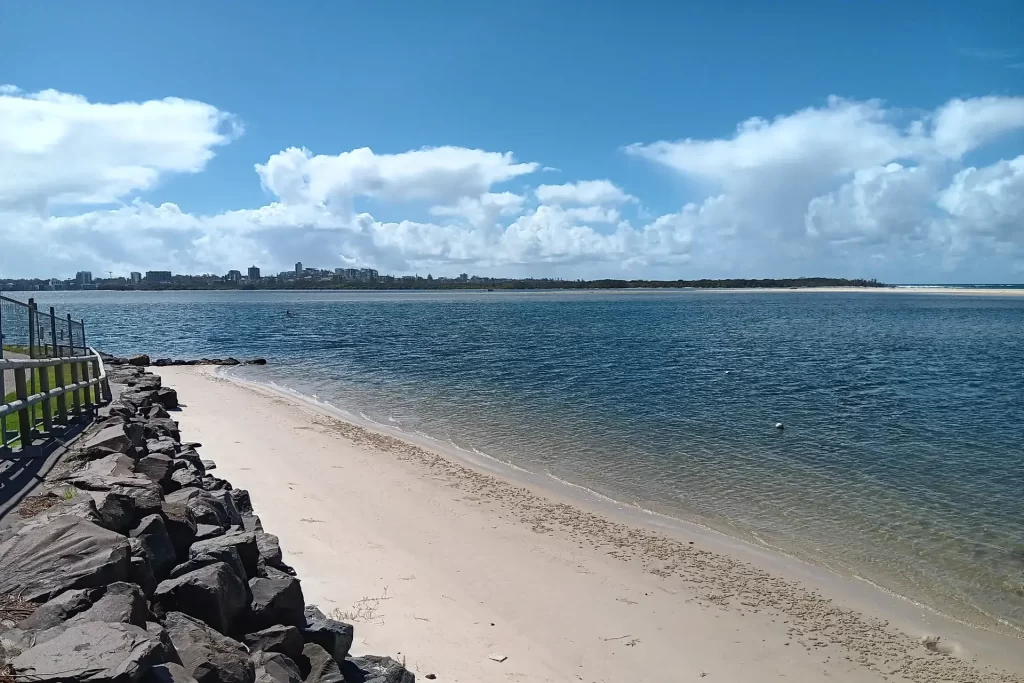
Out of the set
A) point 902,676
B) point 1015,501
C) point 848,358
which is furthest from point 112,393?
point 848,358

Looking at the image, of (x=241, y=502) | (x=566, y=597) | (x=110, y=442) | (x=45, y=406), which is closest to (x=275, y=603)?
(x=241, y=502)

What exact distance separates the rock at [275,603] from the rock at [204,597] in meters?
0.18

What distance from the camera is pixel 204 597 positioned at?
17.3 ft

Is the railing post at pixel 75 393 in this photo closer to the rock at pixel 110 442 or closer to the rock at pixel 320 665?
the rock at pixel 110 442

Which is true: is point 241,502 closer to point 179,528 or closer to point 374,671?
point 179,528

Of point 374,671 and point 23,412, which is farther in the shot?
point 23,412

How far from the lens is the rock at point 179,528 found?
6.36 metres

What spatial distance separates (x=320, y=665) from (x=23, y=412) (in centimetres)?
712

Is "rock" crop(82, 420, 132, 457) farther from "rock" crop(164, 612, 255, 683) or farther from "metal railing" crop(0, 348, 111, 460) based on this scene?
"rock" crop(164, 612, 255, 683)

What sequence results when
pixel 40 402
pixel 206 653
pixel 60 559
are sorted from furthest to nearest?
1. pixel 40 402
2. pixel 60 559
3. pixel 206 653

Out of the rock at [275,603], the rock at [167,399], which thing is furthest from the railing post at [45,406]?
the rock at [167,399]

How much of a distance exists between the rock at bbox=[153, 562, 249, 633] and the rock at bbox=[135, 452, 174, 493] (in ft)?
10.4

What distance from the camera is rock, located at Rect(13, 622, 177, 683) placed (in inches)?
142

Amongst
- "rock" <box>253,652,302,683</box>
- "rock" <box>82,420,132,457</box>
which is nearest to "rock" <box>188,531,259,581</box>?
"rock" <box>253,652,302,683</box>
